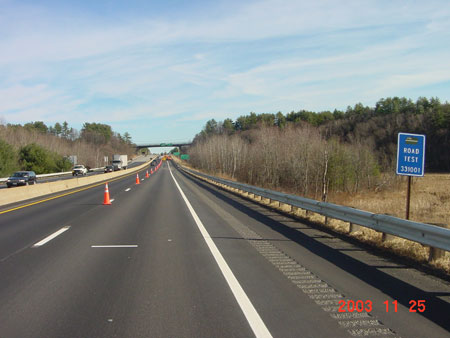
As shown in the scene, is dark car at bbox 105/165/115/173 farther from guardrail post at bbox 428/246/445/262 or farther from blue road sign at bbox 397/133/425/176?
guardrail post at bbox 428/246/445/262

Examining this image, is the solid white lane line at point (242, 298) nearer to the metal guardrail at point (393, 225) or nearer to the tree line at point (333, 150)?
the metal guardrail at point (393, 225)

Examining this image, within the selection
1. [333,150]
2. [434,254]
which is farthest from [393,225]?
[333,150]

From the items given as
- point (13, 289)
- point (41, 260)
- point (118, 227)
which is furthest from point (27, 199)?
point (13, 289)

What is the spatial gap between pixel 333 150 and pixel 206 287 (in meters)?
37.9

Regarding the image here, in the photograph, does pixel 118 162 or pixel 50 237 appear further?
pixel 118 162

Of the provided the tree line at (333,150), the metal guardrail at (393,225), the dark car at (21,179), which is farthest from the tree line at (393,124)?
the metal guardrail at (393,225)

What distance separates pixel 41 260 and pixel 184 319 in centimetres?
425

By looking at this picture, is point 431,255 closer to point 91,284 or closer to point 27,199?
point 91,284

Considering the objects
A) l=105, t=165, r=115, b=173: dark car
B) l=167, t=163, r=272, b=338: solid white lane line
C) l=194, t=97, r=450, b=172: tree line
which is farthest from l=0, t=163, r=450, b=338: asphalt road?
l=105, t=165, r=115, b=173: dark car

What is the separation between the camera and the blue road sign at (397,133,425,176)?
32.4 feet

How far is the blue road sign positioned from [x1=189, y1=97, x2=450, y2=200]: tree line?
42.0ft

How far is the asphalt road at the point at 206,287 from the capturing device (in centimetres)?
440

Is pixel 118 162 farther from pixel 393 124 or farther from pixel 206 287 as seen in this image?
pixel 206 287

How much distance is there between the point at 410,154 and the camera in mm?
9977
